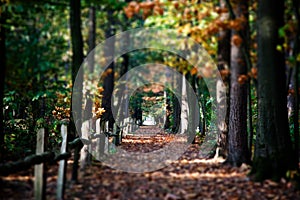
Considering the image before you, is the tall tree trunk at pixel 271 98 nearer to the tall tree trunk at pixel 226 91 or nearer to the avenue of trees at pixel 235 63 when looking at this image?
the avenue of trees at pixel 235 63

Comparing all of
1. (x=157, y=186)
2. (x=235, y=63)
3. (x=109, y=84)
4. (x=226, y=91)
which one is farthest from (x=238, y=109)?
(x=109, y=84)

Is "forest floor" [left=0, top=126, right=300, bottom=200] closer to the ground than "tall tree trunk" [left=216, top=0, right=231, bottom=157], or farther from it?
closer to the ground

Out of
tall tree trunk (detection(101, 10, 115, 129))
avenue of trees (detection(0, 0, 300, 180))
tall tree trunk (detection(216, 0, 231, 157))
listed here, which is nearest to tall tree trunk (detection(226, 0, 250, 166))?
avenue of trees (detection(0, 0, 300, 180))

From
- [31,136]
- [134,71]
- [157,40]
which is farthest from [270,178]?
[134,71]

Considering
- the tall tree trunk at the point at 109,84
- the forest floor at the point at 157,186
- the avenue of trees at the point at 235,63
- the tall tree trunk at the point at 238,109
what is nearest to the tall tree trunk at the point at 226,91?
the avenue of trees at the point at 235,63

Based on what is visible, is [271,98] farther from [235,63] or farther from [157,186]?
[157,186]

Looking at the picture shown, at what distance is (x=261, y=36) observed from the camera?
Answer: 827cm

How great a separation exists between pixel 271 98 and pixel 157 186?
2.95m

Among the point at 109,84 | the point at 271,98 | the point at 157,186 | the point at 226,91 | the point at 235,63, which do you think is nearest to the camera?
the point at 157,186

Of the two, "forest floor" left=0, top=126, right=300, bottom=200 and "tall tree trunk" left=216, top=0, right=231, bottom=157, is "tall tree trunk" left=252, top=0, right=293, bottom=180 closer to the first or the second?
"forest floor" left=0, top=126, right=300, bottom=200

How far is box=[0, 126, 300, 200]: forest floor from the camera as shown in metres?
6.72

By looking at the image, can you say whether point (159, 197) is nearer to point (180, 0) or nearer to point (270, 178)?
point (270, 178)

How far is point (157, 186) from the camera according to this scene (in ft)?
24.4

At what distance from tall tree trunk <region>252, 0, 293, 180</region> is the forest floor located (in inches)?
19.0
